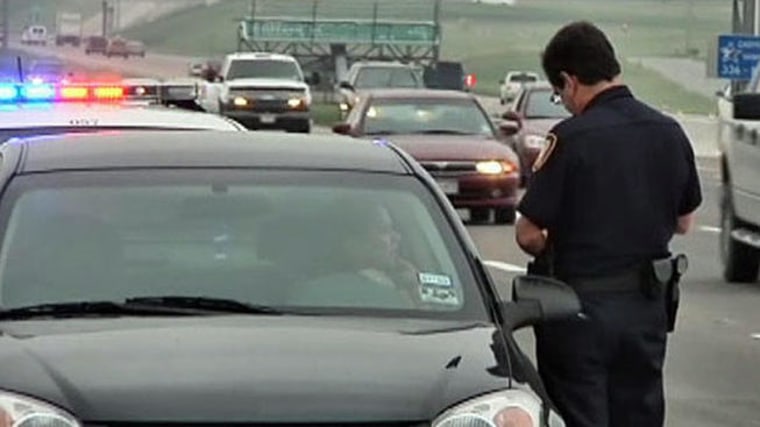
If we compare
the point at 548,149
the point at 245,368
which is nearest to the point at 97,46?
the point at 548,149

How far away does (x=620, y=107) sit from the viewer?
7117mm

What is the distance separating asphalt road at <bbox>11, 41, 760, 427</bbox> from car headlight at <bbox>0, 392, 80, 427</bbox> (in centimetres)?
555

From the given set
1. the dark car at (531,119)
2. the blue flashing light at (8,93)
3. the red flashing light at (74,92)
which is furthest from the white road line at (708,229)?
the blue flashing light at (8,93)

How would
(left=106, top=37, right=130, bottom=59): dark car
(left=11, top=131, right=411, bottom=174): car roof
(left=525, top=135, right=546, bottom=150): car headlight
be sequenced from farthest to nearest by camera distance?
(left=106, top=37, right=130, bottom=59): dark car < (left=525, top=135, right=546, bottom=150): car headlight < (left=11, top=131, right=411, bottom=174): car roof

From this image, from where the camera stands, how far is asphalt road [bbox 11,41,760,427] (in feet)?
35.0

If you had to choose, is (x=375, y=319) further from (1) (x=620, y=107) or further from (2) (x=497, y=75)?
(2) (x=497, y=75)

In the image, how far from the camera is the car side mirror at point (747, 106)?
47.9ft

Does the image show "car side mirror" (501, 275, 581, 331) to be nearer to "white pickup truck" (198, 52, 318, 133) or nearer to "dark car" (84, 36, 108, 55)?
"white pickup truck" (198, 52, 318, 133)

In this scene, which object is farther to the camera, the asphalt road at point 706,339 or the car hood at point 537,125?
the car hood at point 537,125

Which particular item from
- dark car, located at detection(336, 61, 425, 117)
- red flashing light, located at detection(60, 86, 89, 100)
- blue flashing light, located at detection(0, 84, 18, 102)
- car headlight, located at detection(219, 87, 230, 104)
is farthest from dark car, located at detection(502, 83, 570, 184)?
car headlight, located at detection(219, 87, 230, 104)

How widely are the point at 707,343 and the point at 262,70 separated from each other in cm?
3340

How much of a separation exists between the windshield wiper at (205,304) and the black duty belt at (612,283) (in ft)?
4.66

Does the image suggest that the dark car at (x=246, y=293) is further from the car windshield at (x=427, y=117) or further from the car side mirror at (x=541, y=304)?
the car windshield at (x=427, y=117)

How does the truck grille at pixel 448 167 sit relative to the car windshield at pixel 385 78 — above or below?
above
